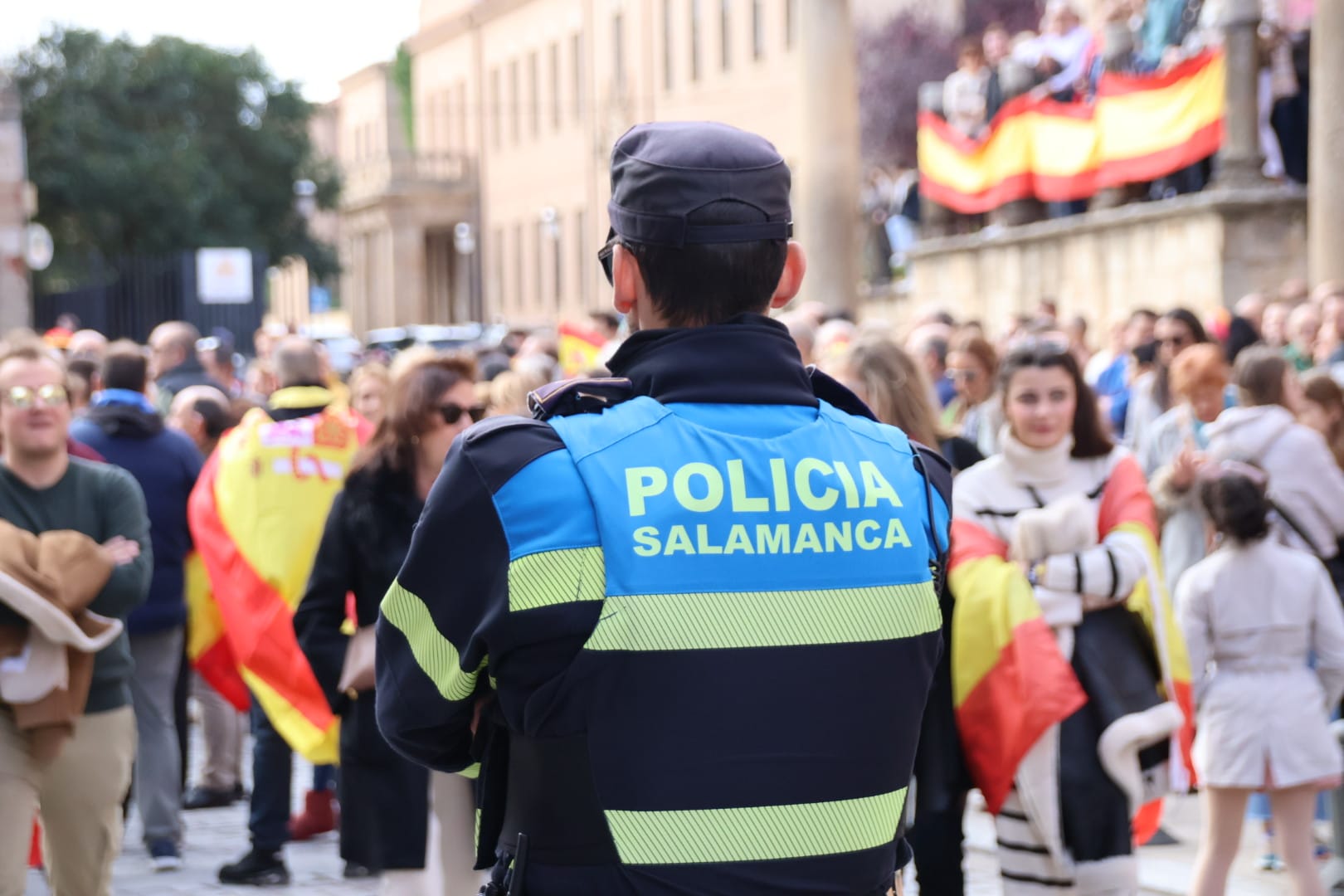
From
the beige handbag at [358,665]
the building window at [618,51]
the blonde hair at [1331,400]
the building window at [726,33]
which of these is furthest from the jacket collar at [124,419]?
the building window at [618,51]

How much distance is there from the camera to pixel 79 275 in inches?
1960

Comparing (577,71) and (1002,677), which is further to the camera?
(577,71)

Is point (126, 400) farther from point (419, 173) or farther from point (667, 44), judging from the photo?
point (419, 173)

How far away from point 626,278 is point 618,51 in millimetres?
53618

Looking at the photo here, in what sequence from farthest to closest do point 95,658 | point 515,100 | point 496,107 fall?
point 496,107, point 515,100, point 95,658

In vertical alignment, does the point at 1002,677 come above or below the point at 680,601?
below

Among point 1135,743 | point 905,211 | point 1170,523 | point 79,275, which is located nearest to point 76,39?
point 79,275

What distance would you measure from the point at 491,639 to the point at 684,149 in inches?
27.3

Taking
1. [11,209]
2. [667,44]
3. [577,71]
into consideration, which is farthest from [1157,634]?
[577,71]

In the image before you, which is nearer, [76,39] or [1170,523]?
[1170,523]

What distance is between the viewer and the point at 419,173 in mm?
69125

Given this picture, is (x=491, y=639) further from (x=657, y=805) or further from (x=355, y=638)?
(x=355, y=638)

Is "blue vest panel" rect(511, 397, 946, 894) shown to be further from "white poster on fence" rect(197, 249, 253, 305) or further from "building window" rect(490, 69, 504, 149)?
"building window" rect(490, 69, 504, 149)

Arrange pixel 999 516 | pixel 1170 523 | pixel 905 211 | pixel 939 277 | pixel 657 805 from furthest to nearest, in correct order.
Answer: pixel 905 211 < pixel 939 277 < pixel 1170 523 < pixel 999 516 < pixel 657 805
